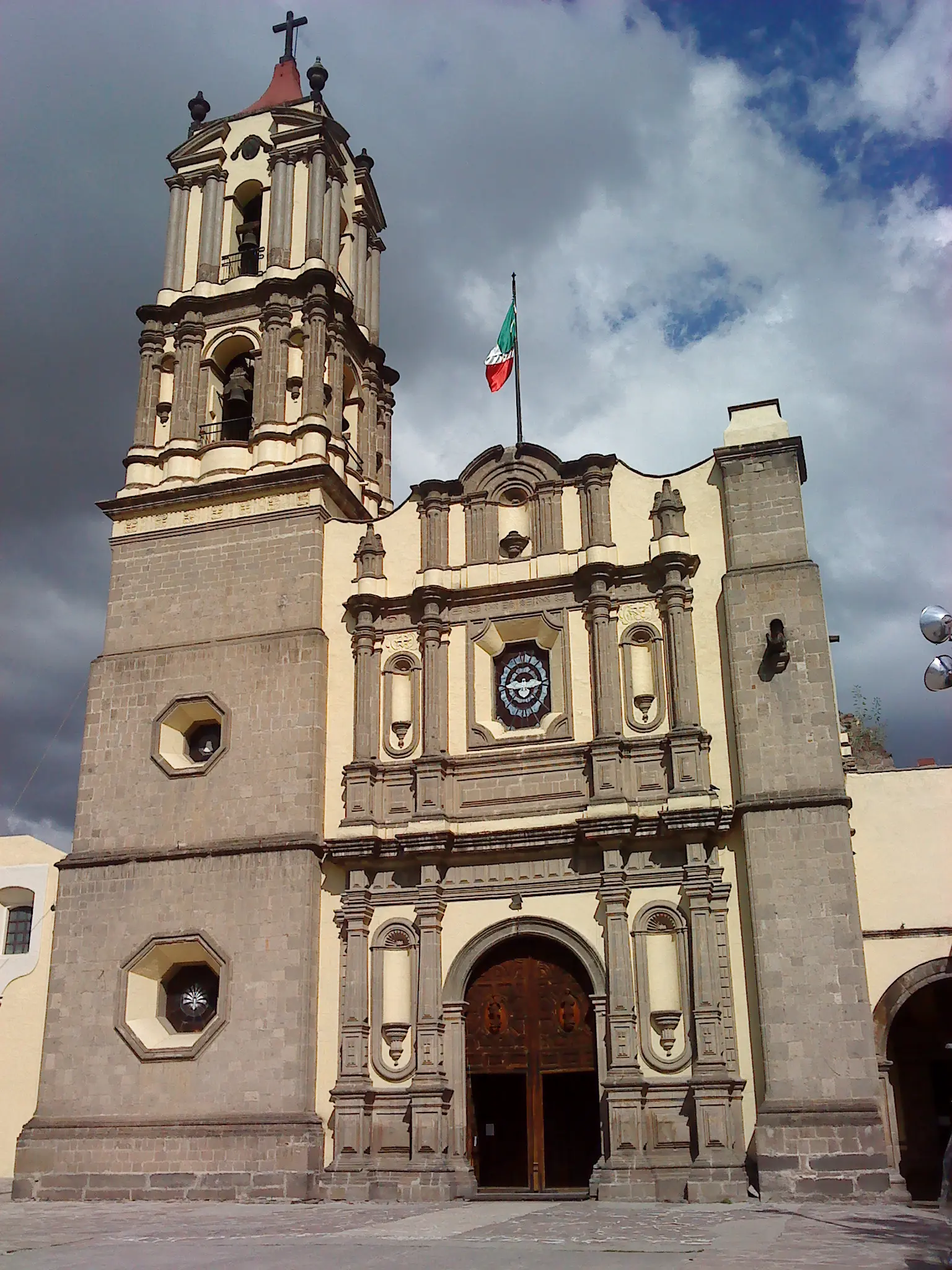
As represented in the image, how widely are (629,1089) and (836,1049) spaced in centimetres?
276

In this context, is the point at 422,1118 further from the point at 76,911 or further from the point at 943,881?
the point at 943,881

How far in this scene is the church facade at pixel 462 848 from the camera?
55.6 feet

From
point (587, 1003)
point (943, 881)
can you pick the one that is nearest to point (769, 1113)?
point (587, 1003)

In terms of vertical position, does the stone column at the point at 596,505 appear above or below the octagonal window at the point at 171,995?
above

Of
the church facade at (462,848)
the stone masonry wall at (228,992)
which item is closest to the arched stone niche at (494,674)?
the church facade at (462,848)

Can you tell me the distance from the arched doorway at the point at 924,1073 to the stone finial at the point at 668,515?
8.21 m

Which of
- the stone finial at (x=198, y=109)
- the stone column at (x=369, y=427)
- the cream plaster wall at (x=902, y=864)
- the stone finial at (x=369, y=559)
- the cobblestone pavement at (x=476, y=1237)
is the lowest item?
the cobblestone pavement at (x=476, y=1237)

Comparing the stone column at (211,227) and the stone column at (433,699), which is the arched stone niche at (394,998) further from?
the stone column at (211,227)

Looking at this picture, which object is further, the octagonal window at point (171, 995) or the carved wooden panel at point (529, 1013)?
the octagonal window at point (171, 995)

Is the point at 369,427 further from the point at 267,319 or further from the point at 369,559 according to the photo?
the point at 369,559

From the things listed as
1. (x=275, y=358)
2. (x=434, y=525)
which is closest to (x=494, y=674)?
(x=434, y=525)

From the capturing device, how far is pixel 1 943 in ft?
80.8

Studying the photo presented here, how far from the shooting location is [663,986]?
689 inches

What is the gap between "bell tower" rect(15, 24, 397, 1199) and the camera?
18453 millimetres
